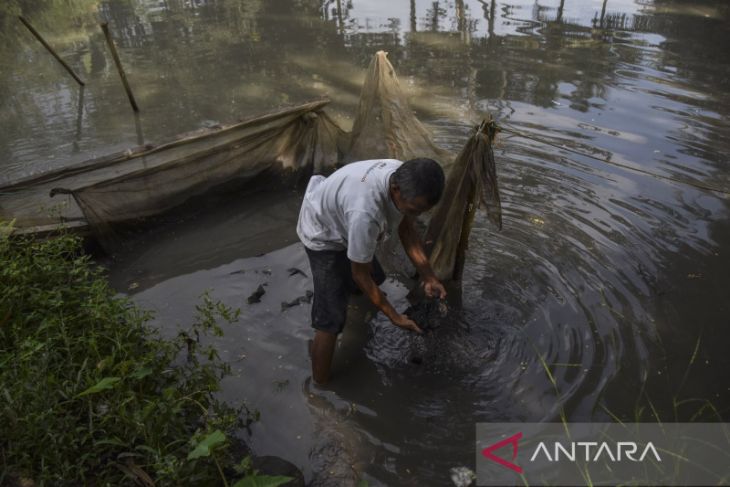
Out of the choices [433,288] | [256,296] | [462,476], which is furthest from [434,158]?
[462,476]

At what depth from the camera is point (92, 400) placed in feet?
8.35

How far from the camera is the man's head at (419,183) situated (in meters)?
2.33

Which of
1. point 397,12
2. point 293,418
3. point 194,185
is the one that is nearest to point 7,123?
point 194,185

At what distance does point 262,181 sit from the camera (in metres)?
5.05

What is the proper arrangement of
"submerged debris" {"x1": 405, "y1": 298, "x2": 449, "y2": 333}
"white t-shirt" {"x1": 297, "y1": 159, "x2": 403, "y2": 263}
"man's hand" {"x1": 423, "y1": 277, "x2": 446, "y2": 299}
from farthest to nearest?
"submerged debris" {"x1": 405, "y1": 298, "x2": 449, "y2": 333}, "man's hand" {"x1": 423, "y1": 277, "x2": 446, "y2": 299}, "white t-shirt" {"x1": 297, "y1": 159, "x2": 403, "y2": 263}

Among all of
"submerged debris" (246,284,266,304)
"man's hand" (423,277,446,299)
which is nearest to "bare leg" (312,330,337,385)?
"man's hand" (423,277,446,299)

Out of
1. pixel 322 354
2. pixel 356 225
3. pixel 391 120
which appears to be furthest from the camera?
pixel 391 120

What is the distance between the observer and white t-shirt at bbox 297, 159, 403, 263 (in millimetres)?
2496

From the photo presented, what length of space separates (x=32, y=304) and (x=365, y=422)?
2.05 meters

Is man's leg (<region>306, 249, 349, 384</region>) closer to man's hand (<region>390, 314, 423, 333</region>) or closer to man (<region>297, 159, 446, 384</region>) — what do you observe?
man (<region>297, 159, 446, 384</region>)

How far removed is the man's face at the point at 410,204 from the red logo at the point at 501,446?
1348mm

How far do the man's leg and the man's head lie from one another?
2.16 feet

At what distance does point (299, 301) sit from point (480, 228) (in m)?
1.76

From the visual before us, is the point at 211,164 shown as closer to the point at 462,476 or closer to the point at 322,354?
the point at 322,354
